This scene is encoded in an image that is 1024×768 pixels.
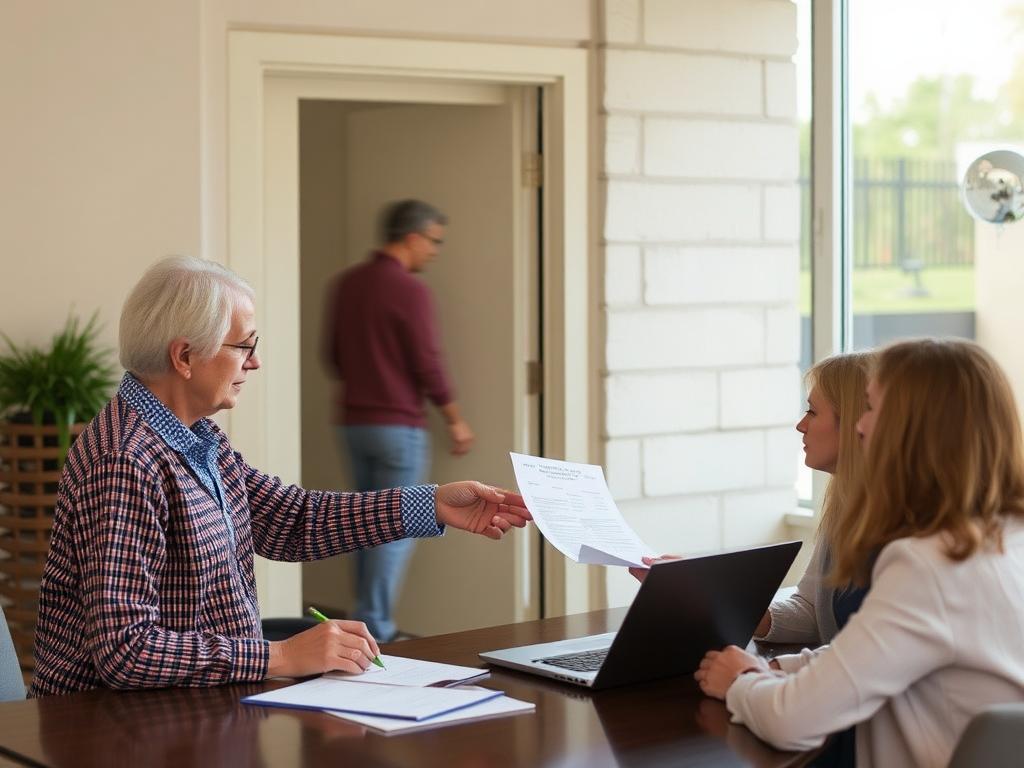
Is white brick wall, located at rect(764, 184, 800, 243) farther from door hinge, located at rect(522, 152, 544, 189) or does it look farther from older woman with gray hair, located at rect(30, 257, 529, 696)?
older woman with gray hair, located at rect(30, 257, 529, 696)

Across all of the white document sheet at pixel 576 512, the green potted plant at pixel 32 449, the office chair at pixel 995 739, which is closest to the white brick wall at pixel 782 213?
the green potted plant at pixel 32 449

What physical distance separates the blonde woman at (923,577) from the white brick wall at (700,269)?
8.03 feet

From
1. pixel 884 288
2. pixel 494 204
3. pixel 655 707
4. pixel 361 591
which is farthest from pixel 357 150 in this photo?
pixel 655 707

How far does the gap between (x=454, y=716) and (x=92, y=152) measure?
7.80 feet

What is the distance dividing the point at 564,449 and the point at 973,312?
49.6 inches

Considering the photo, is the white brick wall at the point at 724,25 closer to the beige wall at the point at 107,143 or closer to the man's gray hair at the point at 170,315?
the beige wall at the point at 107,143

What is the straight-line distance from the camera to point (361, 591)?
4426mm

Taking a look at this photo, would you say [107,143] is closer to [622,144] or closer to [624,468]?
[622,144]

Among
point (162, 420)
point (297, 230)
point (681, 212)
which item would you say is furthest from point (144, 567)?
point (681, 212)

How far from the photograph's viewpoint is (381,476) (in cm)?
431

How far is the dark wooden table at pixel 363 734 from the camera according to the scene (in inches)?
61.3

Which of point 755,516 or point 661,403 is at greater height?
point 661,403

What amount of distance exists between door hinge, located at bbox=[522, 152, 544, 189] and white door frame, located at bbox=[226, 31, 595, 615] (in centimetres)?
5

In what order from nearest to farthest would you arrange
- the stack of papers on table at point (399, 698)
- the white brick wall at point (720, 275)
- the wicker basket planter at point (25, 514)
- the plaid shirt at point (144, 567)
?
the stack of papers on table at point (399, 698) → the plaid shirt at point (144, 567) → the wicker basket planter at point (25, 514) → the white brick wall at point (720, 275)
